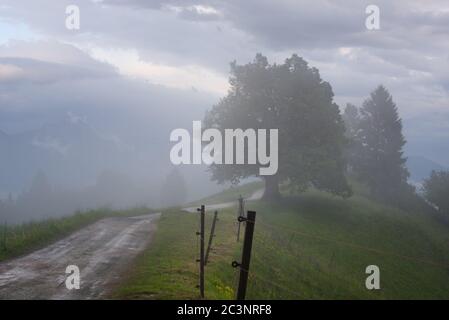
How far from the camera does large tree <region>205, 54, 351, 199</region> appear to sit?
52.9 meters

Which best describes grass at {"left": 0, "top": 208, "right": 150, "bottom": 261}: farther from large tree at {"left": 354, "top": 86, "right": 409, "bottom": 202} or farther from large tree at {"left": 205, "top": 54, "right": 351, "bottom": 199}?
large tree at {"left": 354, "top": 86, "right": 409, "bottom": 202}

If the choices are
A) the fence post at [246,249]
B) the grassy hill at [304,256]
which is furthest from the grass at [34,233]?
the fence post at [246,249]

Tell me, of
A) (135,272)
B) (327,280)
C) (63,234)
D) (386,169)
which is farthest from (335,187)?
(135,272)

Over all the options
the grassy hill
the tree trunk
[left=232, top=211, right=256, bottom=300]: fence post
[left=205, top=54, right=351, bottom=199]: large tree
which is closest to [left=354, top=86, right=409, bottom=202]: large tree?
the grassy hill

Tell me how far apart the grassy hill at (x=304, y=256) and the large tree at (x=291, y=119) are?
3944mm

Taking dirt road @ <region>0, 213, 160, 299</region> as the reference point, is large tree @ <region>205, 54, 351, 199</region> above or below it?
above

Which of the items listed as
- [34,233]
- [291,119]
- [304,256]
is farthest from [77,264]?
[291,119]

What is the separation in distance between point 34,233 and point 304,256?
16.1 m

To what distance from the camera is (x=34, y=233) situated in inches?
948

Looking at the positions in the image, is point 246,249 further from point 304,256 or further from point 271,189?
point 271,189

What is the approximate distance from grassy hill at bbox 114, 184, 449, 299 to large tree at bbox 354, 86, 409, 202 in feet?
39.8

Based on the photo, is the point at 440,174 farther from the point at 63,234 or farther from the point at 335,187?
the point at 63,234

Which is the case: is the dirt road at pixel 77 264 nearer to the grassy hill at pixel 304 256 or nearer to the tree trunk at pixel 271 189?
the grassy hill at pixel 304 256

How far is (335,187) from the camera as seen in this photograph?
55.2m
